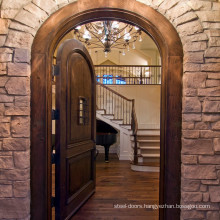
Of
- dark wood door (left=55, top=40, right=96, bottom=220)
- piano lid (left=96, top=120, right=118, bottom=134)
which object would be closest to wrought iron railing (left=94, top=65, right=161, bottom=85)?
piano lid (left=96, top=120, right=118, bottom=134)

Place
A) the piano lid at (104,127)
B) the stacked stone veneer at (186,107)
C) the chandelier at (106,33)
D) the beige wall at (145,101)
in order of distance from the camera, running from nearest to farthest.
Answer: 1. the stacked stone veneer at (186,107)
2. the chandelier at (106,33)
3. the piano lid at (104,127)
4. the beige wall at (145,101)

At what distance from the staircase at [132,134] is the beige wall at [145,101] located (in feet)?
2.09

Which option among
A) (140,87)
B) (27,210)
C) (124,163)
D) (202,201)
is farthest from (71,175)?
(140,87)

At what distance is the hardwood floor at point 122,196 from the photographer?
93.4 inches

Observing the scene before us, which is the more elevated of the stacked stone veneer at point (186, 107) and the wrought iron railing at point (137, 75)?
the wrought iron railing at point (137, 75)

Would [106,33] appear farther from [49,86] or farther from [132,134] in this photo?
[49,86]

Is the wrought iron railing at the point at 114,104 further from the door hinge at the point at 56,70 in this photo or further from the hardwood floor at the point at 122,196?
the door hinge at the point at 56,70

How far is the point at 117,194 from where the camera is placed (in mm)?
3018

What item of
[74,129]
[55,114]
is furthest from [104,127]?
[55,114]

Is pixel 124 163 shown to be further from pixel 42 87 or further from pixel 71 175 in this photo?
pixel 42 87

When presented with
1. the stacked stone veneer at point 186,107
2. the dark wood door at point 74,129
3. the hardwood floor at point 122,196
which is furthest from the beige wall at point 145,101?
the stacked stone veneer at point 186,107

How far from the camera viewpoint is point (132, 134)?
486 cm

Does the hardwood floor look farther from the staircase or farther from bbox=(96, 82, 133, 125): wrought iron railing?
bbox=(96, 82, 133, 125): wrought iron railing

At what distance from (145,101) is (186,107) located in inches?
242
